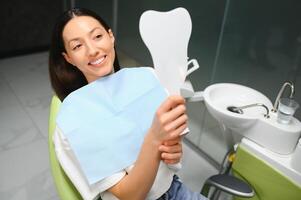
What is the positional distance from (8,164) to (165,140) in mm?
1627

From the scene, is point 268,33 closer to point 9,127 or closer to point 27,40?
point 9,127

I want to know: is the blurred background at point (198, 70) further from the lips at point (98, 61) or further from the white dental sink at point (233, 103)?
the lips at point (98, 61)

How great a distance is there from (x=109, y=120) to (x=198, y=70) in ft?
4.27

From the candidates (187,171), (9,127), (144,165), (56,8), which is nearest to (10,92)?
(9,127)

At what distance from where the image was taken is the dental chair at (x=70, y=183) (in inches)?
34.4

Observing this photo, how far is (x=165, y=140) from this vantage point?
68 centimetres

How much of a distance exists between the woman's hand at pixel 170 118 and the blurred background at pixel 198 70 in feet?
3.48

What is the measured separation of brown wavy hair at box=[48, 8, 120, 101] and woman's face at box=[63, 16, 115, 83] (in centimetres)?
4

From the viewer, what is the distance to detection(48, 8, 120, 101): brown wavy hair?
3.00 feet

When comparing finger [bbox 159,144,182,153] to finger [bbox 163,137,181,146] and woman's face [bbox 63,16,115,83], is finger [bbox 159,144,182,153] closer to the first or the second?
finger [bbox 163,137,181,146]

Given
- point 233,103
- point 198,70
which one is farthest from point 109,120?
point 198,70

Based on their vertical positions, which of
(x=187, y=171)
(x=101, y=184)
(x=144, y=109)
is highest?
(x=144, y=109)

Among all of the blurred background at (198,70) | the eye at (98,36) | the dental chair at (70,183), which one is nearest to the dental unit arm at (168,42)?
the eye at (98,36)

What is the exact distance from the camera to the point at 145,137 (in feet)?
2.35
